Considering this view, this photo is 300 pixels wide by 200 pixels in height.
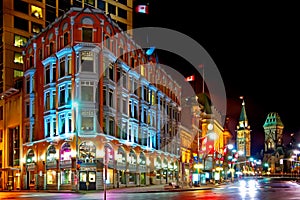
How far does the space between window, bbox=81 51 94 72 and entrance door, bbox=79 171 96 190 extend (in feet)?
42.2

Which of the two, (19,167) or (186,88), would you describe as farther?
(186,88)

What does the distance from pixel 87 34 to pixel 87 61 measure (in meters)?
3.58

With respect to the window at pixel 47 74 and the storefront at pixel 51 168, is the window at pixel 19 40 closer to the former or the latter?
the window at pixel 47 74

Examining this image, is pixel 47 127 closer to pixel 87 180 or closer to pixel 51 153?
pixel 51 153

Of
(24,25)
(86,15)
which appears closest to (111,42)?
(86,15)

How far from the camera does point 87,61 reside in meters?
57.6

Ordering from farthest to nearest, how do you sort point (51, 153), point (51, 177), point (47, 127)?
point (47, 127), point (51, 153), point (51, 177)

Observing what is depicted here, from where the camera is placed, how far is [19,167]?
6844 centimetres

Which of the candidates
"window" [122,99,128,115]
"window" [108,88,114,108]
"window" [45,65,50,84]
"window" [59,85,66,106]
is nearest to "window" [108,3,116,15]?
"window" [122,99,128,115]

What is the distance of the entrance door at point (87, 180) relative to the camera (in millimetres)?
55812

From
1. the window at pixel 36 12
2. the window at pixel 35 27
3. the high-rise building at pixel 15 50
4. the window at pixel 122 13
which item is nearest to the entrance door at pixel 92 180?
the high-rise building at pixel 15 50

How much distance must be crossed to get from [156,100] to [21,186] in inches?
1105

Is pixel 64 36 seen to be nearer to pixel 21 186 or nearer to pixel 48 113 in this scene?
pixel 48 113

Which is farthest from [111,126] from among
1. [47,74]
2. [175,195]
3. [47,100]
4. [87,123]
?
[175,195]
